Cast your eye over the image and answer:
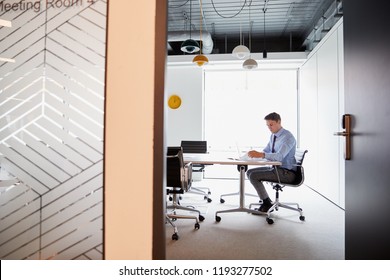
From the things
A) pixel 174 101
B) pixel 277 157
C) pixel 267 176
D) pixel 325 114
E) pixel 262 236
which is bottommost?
pixel 262 236

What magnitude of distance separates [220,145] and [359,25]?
6003 millimetres

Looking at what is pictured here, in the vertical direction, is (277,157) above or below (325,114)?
below

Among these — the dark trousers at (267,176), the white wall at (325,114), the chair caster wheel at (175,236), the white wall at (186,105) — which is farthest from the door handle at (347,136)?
the white wall at (186,105)

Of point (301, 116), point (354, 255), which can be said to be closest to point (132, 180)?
point (354, 255)

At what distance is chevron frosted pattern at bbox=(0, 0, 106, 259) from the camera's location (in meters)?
1.67

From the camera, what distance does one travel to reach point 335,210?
423cm

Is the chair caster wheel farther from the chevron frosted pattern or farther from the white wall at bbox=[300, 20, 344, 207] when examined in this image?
the white wall at bbox=[300, 20, 344, 207]

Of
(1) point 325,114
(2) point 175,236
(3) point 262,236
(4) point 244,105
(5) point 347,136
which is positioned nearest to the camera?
(5) point 347,136

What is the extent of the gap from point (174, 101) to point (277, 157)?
4.41m

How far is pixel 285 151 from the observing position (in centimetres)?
356

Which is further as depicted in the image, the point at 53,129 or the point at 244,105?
the point at 244,105

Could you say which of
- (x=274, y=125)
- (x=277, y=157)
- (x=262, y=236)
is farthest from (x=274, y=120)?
(x=262, y=236)

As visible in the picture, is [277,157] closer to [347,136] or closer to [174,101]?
[347,136]

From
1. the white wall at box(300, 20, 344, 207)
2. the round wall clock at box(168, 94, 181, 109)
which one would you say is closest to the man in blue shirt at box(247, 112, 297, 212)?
the white wall at box(300, 20, 344, 207)
